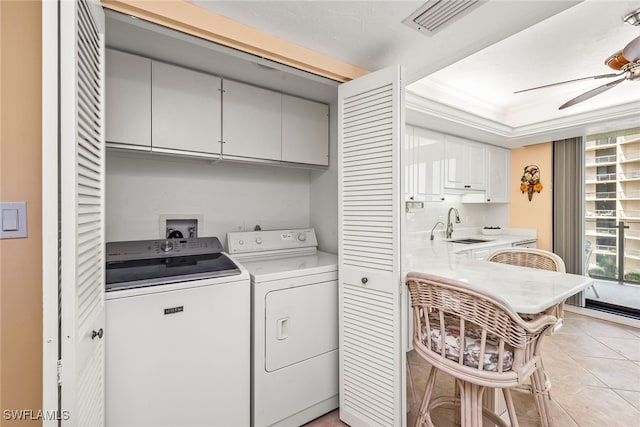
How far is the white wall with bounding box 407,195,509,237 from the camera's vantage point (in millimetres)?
3680

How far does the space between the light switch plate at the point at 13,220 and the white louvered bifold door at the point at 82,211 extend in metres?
0.26

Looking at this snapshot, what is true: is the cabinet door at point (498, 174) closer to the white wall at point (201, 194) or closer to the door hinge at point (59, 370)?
the white wall at point (201, 194)

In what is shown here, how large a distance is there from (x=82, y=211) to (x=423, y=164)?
3.01 metres

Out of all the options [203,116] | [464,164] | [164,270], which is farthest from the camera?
[464,164]

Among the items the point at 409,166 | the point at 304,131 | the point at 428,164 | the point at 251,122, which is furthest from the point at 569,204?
the point at 251,122

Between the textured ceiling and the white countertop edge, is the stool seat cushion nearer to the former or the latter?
the white countertop edge

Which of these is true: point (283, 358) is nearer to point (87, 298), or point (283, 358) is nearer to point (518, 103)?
point (87, 298)

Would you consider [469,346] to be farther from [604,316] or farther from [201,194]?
[604,316]

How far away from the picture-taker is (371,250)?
1.71m

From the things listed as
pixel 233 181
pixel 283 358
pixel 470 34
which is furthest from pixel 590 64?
pixel 283 358

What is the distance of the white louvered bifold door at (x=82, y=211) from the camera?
81cm

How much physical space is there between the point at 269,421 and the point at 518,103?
4.23m

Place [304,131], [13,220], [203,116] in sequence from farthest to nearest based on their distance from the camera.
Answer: [304,131], [203,116], [13,220]

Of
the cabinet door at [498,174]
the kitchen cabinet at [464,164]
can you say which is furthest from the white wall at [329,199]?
the cabinet door at [498,174]
